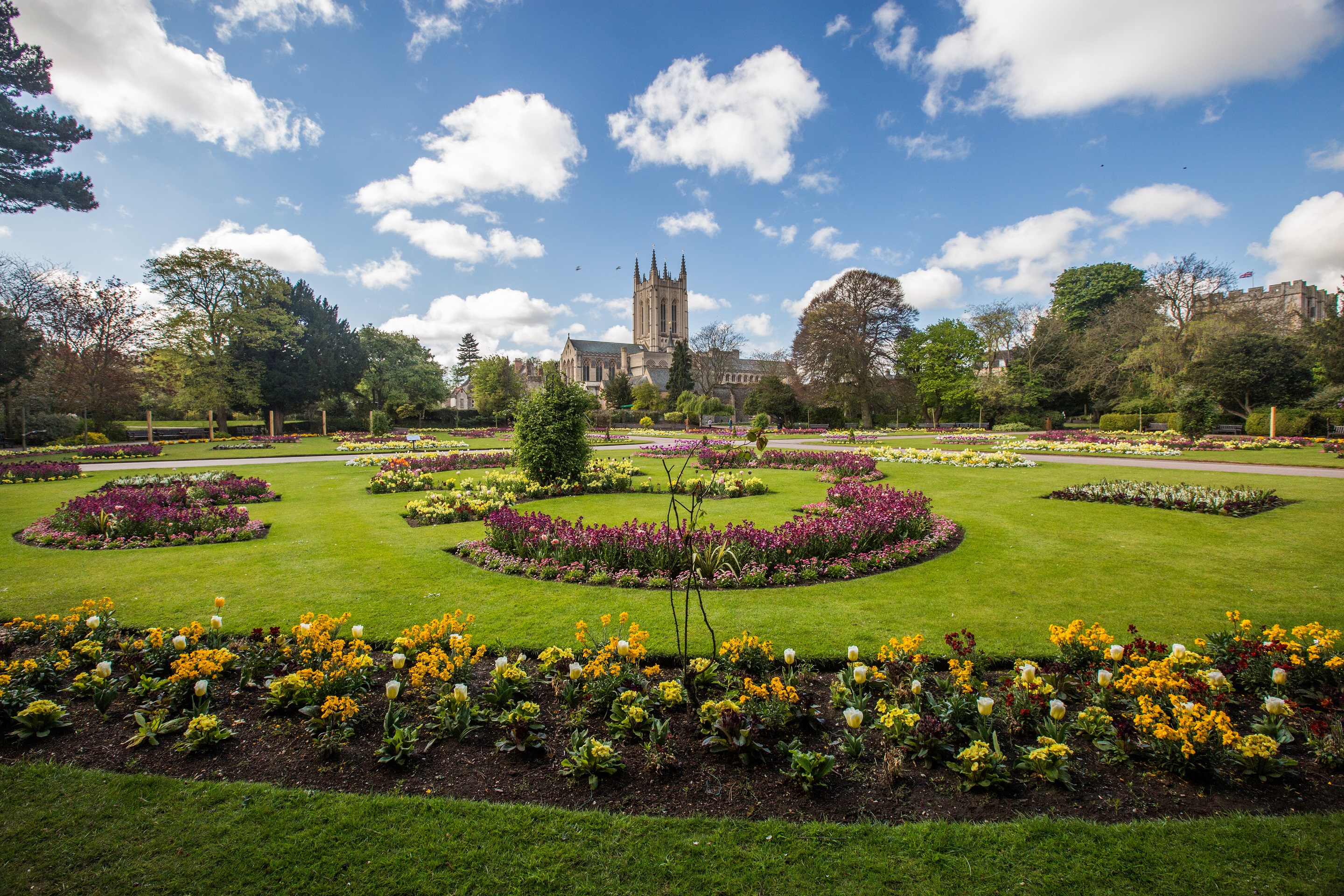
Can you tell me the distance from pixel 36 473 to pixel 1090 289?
7303 centimetres

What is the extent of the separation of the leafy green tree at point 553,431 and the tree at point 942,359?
136 ft

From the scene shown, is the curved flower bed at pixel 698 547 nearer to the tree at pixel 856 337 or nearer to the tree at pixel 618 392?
the tree at pixel 856 337

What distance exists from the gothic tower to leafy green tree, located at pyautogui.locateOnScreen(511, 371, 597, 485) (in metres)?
97.4

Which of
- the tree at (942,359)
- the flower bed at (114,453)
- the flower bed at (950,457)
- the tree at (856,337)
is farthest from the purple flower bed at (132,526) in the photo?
the tree at (942,359)

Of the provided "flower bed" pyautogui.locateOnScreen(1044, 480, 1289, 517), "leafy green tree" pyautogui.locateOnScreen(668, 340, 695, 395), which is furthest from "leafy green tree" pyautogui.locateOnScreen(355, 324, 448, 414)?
"flower bed" pyautogui.locateOnScreen(1044, 480, 1289, 517)

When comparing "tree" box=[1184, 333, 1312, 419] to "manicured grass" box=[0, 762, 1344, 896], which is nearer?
"manicured grass" box=[0, 762, 1344, 896]

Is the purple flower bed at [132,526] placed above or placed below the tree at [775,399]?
below

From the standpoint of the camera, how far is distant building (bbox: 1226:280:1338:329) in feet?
119

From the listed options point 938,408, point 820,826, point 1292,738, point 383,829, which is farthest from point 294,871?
point 938,408

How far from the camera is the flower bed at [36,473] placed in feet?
49.4

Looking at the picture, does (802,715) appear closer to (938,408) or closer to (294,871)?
(294,871)

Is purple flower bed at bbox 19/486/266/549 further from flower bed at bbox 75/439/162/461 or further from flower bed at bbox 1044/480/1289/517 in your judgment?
flower bed at bbox 75/439/162/461

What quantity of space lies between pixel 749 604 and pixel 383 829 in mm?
3716

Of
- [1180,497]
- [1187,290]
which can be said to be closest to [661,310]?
[1187,290]
